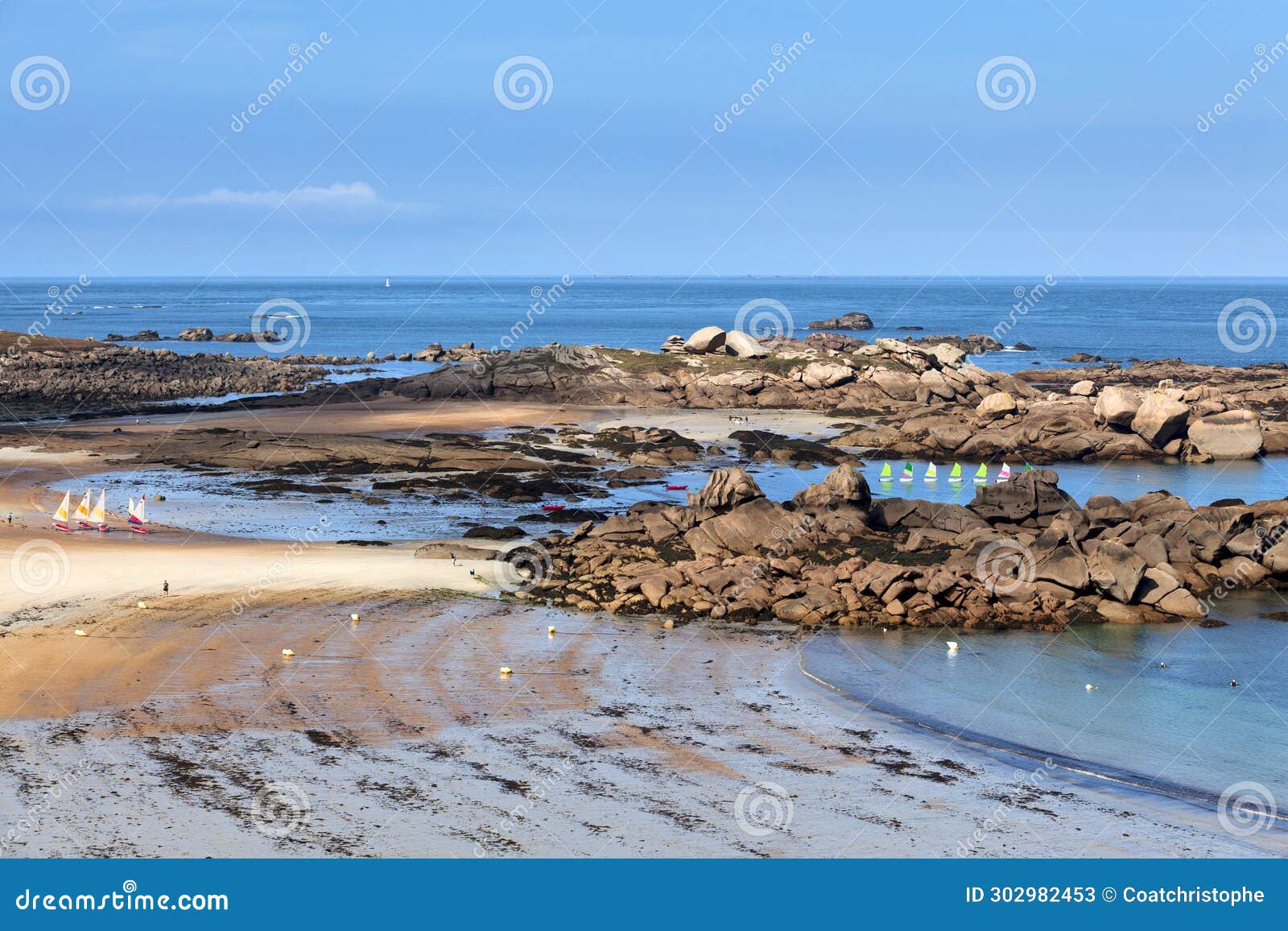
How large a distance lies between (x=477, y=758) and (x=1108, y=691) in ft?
42.9

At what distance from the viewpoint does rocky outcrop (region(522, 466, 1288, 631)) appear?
1166 inches

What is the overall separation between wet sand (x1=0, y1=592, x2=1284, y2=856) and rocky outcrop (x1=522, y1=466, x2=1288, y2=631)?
3.37 meters

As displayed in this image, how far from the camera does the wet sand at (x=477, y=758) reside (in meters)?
16.0

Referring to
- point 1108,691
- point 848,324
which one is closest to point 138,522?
point 1108,691

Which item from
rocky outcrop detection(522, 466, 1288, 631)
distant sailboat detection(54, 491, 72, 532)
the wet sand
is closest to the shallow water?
rocky outcrop detection(522, 466, 1288, 631)

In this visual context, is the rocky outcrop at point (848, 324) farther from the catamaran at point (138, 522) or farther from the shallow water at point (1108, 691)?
the shallow water at point (1108, 691)

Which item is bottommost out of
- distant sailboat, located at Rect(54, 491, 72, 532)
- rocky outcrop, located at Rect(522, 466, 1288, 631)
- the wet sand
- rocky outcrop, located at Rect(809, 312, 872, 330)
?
the wet sand

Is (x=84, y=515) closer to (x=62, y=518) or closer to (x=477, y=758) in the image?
(x=62, y=518)

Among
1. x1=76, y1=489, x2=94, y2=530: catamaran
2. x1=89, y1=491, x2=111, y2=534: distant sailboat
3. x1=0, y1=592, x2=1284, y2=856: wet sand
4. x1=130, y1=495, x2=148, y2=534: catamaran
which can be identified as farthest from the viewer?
Result: x1=130, y1=495, x2=148, y2=534: catamaran

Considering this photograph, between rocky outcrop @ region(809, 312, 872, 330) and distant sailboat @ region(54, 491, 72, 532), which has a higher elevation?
rocky outcrop @ region(809, 312, 872, 330)

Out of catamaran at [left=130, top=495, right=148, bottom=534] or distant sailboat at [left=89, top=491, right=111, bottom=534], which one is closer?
distant sailboat at [left=89, top=491, right=111, bottom=534]

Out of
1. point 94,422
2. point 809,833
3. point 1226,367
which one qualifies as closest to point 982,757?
point 809,833

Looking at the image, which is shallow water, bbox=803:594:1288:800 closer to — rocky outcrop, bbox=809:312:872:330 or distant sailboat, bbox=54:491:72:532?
distant sailboat, bbox=54:491:72:532

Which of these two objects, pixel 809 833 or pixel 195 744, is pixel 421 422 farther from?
pixel 809 833
